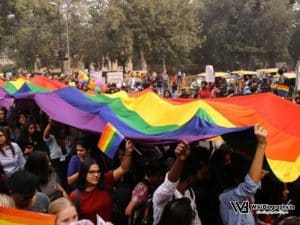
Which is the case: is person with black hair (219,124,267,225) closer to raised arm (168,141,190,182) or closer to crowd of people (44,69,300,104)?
raised arm (168,141,190,182)

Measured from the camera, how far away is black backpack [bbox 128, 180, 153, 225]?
3.86 meters

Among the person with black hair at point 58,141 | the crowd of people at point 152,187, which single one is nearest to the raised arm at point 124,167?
the crowd of people at point 152,187

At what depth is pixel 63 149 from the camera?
7.14m

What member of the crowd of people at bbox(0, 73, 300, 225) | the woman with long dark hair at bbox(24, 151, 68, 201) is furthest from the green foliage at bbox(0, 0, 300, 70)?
the woman with long dark hair at bbox(24, 151, 68, 201)

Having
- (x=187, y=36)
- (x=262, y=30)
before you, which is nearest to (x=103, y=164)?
(x=187, y=36)

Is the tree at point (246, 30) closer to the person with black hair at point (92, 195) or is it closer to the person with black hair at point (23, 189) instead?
the person with black hair at point (92, 195)

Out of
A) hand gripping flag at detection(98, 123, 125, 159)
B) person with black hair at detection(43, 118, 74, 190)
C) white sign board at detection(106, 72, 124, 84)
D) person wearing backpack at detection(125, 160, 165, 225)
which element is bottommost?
white sign board at detection(106, 72, 124, 84)

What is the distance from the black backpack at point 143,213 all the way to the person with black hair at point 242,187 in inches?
21.1

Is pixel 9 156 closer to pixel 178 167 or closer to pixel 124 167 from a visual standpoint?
pixel 124 167

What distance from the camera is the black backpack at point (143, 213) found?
386 cm

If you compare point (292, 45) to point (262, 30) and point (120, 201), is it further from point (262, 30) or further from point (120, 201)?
point (120, 201)

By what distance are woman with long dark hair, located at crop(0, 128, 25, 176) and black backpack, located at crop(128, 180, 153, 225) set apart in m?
1.70

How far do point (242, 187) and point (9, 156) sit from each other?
2.97 meters

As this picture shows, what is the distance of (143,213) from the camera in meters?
4.15
